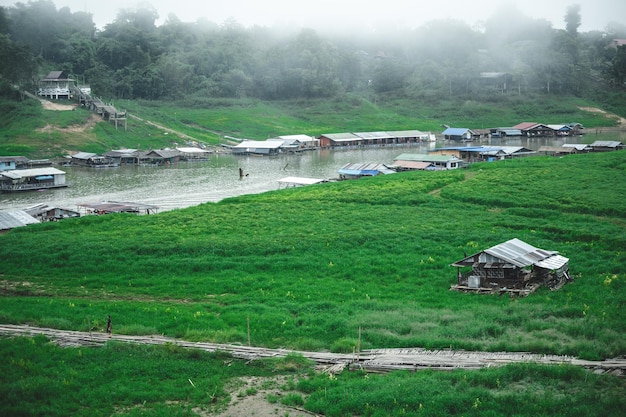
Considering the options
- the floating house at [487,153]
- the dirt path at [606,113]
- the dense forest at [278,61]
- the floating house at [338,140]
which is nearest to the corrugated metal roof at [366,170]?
the floating house at [487,153]

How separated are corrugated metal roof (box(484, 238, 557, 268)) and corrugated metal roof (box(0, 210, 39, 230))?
27.4 m

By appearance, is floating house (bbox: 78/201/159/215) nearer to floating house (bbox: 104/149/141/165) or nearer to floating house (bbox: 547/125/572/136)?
floating house (bbox: 104/149/141/165)

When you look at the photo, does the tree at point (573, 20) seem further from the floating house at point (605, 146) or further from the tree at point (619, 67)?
the floating house at point (605, 146)

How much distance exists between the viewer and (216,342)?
751 inches

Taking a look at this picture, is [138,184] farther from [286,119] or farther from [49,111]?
[286,119]

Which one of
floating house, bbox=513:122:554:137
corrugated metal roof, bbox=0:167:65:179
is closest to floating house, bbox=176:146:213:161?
corrugated metal roof, bbox=0:167:65:179

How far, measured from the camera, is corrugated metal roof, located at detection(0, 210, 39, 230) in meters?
36.6

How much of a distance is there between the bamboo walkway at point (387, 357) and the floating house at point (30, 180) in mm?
38994

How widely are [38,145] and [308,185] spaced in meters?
36.8

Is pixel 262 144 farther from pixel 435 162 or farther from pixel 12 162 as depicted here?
pixel 12 162

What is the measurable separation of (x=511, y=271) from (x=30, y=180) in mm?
45894

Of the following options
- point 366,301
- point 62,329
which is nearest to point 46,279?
point 62,329

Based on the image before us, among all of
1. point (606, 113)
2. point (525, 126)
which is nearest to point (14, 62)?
point (525, 126)

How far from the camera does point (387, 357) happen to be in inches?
696
